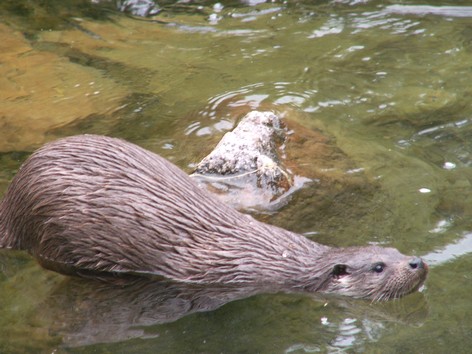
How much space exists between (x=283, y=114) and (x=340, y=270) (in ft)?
7.14

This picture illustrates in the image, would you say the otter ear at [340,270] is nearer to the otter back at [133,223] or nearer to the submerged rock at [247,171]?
the otter back at [133,223]

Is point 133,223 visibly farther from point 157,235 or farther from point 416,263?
point 416,263

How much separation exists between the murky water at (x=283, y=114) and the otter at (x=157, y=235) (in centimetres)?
14

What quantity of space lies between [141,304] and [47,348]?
0.66m

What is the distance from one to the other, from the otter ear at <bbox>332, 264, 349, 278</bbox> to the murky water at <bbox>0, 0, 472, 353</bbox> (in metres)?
0.19

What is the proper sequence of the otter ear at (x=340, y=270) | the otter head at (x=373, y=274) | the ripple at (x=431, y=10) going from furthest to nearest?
the ripple at (x=431, y=10)
the otter ear at (x=340, y=270)
the otter head at (x=373, y=274)

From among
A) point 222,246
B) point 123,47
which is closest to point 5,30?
point 123,47

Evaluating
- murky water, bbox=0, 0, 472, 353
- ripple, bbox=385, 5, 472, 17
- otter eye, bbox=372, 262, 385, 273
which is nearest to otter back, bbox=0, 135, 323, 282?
murky water, bbox=0, 0, 472, 353

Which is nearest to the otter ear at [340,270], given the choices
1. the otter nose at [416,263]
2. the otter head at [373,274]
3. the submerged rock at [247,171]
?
the otter head at [373,274]

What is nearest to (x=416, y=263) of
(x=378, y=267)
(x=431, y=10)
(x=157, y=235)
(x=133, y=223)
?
(x=378, y=267)

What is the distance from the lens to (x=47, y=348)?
14.7 feet

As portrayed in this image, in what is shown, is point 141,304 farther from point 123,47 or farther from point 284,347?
point 123,47

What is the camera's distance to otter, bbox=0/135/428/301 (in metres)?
4.95

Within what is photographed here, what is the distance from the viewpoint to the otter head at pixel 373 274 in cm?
477
